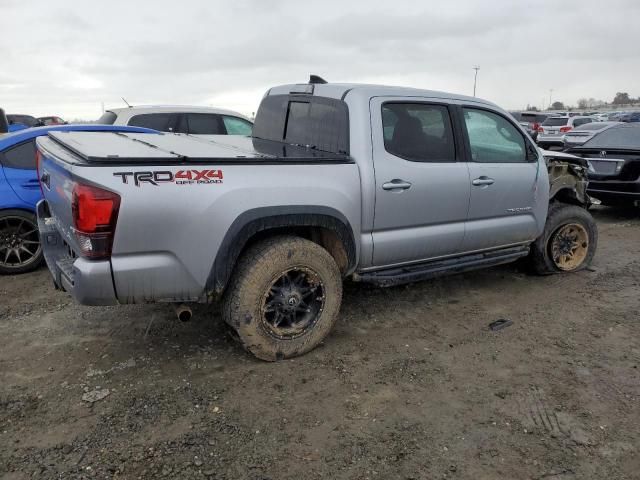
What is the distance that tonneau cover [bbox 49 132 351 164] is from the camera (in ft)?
9.47

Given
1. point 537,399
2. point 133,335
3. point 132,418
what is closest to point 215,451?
point 132,418

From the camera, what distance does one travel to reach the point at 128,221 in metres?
2.81

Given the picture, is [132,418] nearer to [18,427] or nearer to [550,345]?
[18,427]

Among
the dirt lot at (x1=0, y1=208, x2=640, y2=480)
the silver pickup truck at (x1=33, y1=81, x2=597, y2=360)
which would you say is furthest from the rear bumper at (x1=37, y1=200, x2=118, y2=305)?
the dirt lot at (x1=0, y1=208, x2=640, y2=480)

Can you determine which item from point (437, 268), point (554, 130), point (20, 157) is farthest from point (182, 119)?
point (554, 130)

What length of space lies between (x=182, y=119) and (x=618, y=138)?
720 cm

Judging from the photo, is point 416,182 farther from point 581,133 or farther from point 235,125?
point 581,133

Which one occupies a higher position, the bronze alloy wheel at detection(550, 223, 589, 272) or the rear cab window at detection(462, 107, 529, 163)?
the rear cab window at detection(462, 107, 529, 163)

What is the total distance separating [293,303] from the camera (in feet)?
11.6

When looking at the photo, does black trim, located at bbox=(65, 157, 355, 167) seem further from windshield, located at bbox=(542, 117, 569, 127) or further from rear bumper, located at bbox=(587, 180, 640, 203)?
windshield, located at bbox=(542, 117, 569, 127)

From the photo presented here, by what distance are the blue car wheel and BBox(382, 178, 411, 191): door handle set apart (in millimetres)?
3605

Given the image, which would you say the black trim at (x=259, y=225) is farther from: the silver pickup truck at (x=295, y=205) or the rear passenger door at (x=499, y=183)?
the rear passenger door at (x=499, y=183)

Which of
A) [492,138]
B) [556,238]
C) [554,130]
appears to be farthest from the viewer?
[554,130]

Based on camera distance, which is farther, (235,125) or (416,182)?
(235,125)
